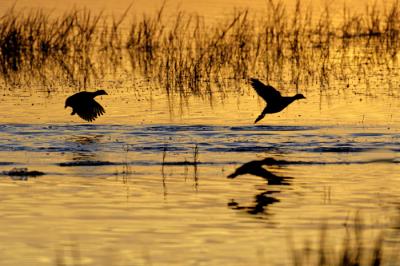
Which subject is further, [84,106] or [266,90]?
[84,106]

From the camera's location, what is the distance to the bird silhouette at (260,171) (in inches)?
512

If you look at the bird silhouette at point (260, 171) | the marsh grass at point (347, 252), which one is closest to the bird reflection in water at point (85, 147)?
the bird silhouette at point (260, 171)

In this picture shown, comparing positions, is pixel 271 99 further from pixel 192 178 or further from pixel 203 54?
pixel 203 54

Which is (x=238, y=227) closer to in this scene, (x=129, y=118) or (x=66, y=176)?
(x=66, y=176)

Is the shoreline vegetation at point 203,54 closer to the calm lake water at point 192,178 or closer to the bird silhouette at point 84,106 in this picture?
the calm lake water at point 192,178

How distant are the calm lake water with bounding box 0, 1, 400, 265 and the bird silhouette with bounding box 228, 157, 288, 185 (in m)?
0.10

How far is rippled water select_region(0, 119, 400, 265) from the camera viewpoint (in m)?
9.45

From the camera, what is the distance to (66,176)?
43.1ft

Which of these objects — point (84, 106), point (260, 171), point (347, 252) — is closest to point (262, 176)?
point (260, 171)

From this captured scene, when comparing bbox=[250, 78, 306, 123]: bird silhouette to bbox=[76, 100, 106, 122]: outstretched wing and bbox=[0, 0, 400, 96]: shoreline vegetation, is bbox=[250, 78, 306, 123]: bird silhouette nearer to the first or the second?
bbox=[76, 100, 106, 122]: outstretched wing

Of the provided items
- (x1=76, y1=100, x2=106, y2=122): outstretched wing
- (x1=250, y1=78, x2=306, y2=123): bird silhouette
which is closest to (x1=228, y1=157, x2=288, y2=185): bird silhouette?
(x1=250, y1=78, x2=306, y2=123): bird silhouette

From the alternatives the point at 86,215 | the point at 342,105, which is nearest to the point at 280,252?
the point at 86,215

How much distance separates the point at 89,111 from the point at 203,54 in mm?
7584

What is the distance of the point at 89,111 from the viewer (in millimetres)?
18172
